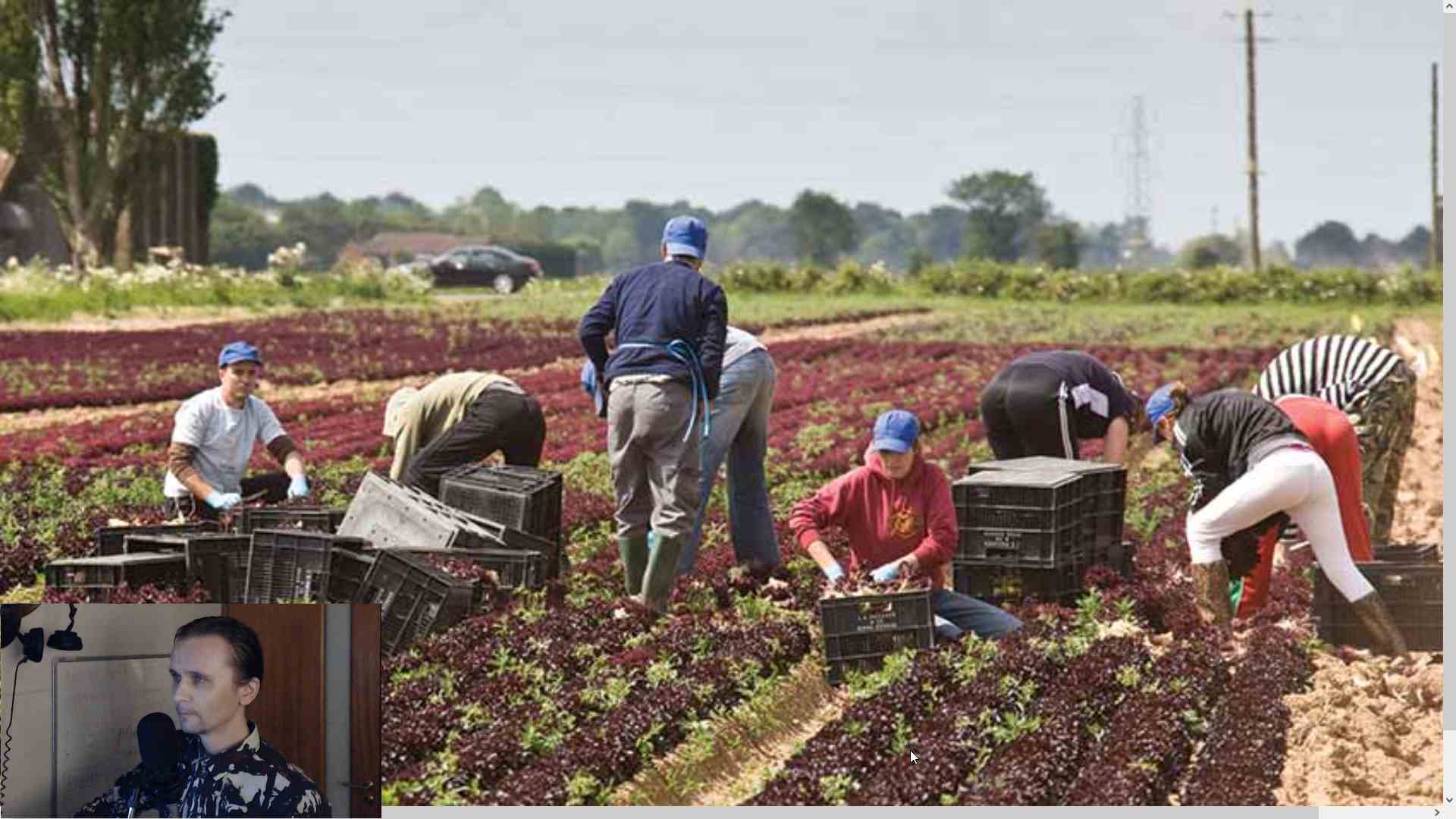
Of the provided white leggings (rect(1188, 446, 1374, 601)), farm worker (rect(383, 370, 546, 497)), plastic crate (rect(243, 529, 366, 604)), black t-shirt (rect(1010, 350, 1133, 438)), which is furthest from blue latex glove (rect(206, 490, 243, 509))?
white leggings (rect(1188, 446, 1374, 601))

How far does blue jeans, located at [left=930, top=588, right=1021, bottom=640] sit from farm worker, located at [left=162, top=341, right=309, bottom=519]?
284cm

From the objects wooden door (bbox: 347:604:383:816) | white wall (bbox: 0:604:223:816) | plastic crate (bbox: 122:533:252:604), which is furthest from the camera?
plastic crate (bbox: 122:533:252:604)

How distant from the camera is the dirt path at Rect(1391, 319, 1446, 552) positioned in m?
13.5

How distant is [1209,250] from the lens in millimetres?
52094

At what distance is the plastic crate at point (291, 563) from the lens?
8.20 metres

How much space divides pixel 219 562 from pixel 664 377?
1.84 m

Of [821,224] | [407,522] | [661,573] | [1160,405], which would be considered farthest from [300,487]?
[821,224]

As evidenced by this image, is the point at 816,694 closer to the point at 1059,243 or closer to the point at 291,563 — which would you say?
the point at 291,563

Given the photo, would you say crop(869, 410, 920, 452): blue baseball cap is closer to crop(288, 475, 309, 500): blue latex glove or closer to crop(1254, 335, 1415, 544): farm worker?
crop(288, 475, 309, 500): blue latex glove

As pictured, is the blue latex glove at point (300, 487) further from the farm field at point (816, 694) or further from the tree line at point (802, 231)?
the tree line at point (802, 231)

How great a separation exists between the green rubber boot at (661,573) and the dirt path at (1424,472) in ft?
9.73

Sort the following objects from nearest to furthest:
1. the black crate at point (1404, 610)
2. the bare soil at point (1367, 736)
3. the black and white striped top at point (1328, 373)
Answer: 1. the bare soil at point (1367, 736)
2. the black crate at point (1404, 610)
3. the black and white striped top at point (1328, 373)

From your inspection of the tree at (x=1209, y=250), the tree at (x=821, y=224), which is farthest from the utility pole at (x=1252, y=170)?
the tree at (x=821, y=224)

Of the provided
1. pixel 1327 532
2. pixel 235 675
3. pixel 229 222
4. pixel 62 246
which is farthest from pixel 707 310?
pixel 229 222
